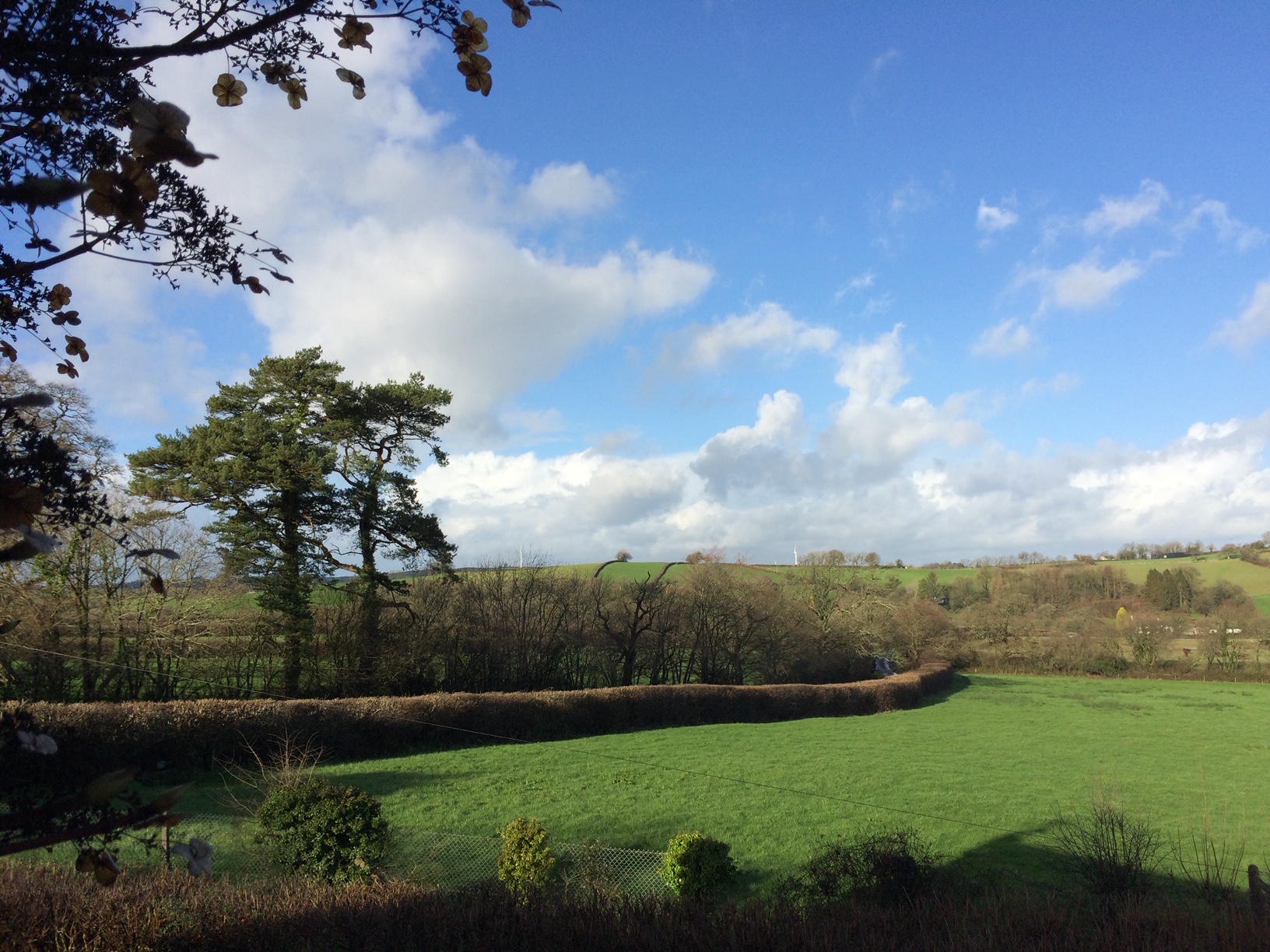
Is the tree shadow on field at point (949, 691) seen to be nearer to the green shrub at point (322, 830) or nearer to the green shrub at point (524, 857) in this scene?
the green shrub at point (524, 857)

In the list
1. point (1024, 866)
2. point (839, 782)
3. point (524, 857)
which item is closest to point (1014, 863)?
point (1024, 866)

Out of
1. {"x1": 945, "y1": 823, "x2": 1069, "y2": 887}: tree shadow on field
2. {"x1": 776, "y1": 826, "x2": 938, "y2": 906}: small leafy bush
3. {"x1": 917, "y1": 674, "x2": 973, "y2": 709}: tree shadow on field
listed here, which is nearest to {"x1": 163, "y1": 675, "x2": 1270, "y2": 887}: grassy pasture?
{"x1": 945, "y1": 823, "x2": 1069, "y2": 887}: tree shadow on field

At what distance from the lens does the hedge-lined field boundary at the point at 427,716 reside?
1709 centimetres

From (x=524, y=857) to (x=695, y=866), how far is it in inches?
98.7

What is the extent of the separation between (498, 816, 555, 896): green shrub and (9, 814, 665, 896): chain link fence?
11.3 inches

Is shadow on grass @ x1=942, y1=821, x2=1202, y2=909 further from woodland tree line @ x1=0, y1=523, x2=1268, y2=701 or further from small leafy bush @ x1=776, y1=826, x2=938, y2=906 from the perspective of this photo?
woodland tree line @ x1=0, y1=523, x2=1268, y2=701

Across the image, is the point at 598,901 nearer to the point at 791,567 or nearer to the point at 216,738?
the point at 216,738

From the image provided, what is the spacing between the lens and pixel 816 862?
33.2ft

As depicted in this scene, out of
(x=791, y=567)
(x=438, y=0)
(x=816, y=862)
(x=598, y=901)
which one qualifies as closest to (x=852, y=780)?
(x=816, y=862)

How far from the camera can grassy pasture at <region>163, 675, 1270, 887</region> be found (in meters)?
15.0

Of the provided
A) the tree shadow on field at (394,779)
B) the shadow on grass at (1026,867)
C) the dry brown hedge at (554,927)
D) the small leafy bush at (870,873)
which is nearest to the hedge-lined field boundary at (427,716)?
the tree shadow on field at (394,779)

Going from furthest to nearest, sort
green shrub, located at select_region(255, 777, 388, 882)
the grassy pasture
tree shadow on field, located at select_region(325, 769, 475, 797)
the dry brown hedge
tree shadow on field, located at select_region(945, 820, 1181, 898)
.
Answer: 1. tree shadow on field, located at select_region(325, 769, 475, 797)
2. the grassy pasture
3. tree shadow on field, located at select_region(945, 820, 1181, 898)
4. green shrub, located at select_region(255, 777, 388, 882)
5. the dry brown hedge

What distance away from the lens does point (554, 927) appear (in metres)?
4.10

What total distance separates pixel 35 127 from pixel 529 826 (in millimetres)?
10963
